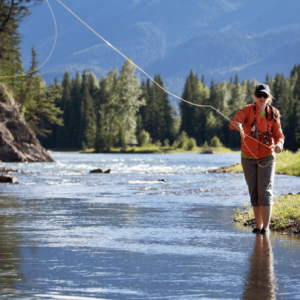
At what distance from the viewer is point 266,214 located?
340 inches

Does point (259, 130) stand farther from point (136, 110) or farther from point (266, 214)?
point (136, 110)

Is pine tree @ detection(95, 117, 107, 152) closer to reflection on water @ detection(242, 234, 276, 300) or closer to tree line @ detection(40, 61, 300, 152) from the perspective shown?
tree line @ detection(40, 61, 300, 152)

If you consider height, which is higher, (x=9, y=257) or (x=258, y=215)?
Result: (x=258, y=215)

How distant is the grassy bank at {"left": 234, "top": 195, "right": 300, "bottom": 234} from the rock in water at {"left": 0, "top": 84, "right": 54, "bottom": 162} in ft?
113

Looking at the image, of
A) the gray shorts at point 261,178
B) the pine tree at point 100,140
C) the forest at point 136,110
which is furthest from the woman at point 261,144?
the pine tree at point 100,140

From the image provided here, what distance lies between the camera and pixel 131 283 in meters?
5.46

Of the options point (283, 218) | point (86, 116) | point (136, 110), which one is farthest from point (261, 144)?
point (86, 116)

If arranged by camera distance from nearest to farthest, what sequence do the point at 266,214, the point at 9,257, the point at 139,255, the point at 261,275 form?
the point at 261,275 < the point at 9,257 < the point at 139,255 < the point at 266,214

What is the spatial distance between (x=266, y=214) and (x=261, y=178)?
563 mm

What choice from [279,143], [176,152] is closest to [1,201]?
[279,143]

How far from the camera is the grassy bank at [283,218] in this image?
9140mm

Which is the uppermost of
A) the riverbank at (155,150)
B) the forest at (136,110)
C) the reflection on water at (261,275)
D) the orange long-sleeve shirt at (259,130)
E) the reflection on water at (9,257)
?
the forest at (136,110)

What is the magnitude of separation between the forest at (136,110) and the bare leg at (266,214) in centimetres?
4939

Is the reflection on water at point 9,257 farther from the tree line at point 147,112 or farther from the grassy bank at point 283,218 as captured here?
the tree line at point 147,112
